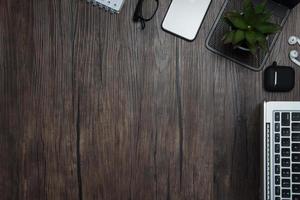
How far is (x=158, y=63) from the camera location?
1069 mm

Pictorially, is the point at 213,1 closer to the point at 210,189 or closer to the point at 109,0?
the point at 109,0

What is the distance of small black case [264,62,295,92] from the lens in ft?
3.37

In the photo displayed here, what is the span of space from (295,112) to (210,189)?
0.82ft

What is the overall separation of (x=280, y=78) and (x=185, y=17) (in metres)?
0.24

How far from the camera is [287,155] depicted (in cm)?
98

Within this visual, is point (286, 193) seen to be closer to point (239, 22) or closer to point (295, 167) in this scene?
point (295, 167)

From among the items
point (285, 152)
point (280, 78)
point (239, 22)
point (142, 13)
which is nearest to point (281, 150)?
point (285, 152)

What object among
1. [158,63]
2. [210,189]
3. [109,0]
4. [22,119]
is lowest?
[210,189]

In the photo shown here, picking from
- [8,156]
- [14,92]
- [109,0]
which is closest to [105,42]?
[109,0]

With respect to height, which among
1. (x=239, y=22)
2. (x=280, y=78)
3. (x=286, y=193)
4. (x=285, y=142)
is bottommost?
(x=286, y=193)

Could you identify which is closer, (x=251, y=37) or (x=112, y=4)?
(x=251, y=37)

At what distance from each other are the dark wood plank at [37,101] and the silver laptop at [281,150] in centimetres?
41

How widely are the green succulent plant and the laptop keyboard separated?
0.15 meters

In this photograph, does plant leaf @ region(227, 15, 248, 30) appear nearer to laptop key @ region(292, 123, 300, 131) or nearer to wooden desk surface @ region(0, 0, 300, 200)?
wooden desk surface @ region(0, 0, 300, 200)
